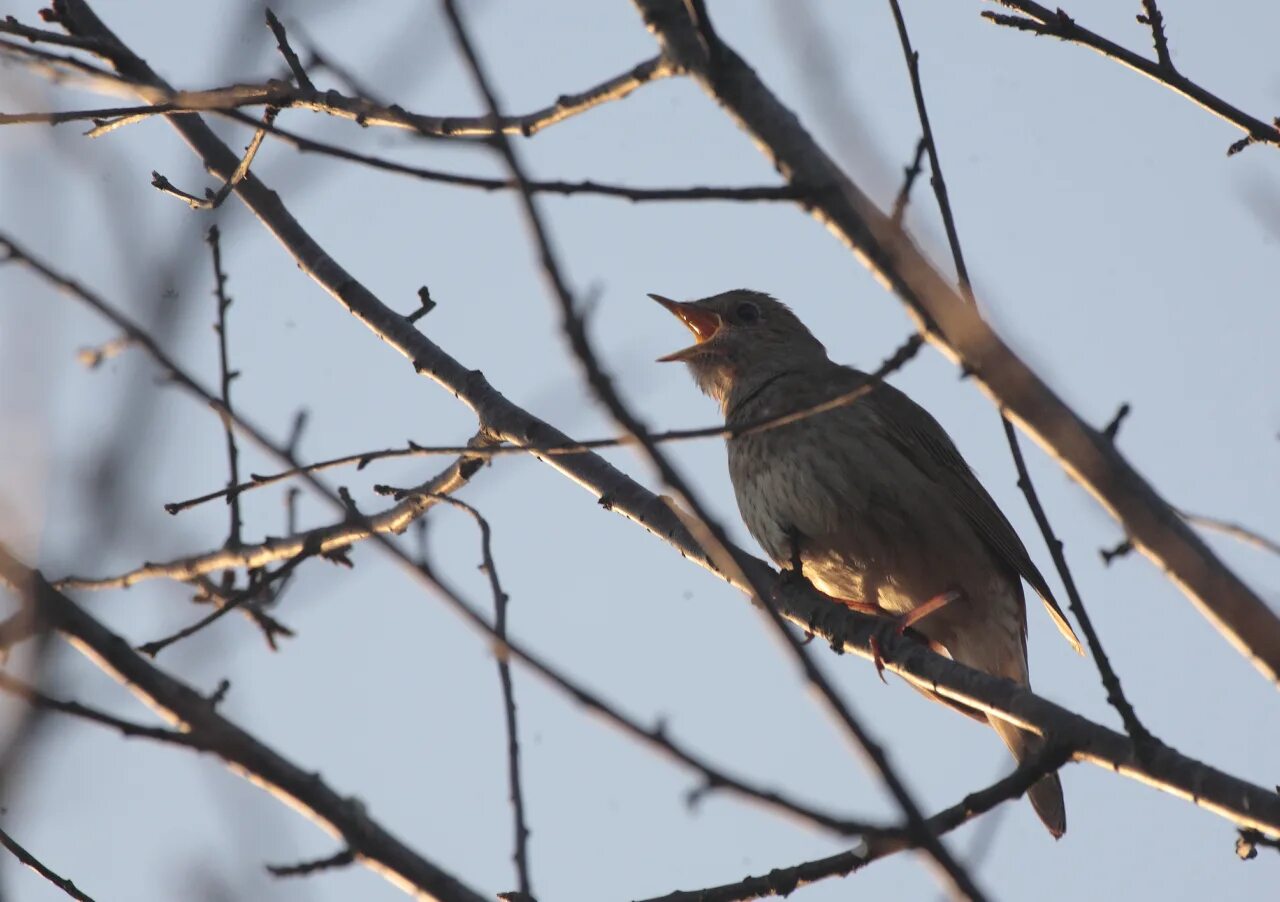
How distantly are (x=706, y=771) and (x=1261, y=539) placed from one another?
2.09m

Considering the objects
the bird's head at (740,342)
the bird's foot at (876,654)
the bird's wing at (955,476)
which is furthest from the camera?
the bird's head at (740,342)

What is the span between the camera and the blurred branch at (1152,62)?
4.56 metres

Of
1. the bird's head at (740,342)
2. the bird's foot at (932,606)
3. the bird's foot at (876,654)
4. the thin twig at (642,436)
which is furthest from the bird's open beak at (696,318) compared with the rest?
the thin twig at (642,436)

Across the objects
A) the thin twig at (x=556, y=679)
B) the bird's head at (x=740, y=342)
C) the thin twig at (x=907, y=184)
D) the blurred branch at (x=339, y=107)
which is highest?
the bird's head at (x=740, y=342)

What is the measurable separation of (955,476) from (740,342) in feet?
5.45

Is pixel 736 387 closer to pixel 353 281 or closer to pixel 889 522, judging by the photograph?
pixel 889 522

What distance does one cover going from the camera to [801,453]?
698cm

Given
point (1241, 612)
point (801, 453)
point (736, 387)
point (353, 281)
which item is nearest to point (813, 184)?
point (1241, 612)

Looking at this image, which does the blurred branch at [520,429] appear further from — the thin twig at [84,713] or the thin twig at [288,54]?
the thin twig at [84,713]

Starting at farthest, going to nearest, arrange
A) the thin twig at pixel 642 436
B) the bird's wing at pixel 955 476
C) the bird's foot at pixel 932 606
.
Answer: the bird's wing at pixel 955 476 → the bird's foot at pixel 932 606 → the thin twig at pixel 642 436

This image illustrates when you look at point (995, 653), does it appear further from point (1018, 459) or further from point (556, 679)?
point (556, 679)

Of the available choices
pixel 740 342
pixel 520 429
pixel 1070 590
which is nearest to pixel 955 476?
pixel 740 342

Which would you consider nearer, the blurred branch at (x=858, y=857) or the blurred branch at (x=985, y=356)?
the blurred branch at (x=985, y=356)

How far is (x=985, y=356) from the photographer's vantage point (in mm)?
3170
